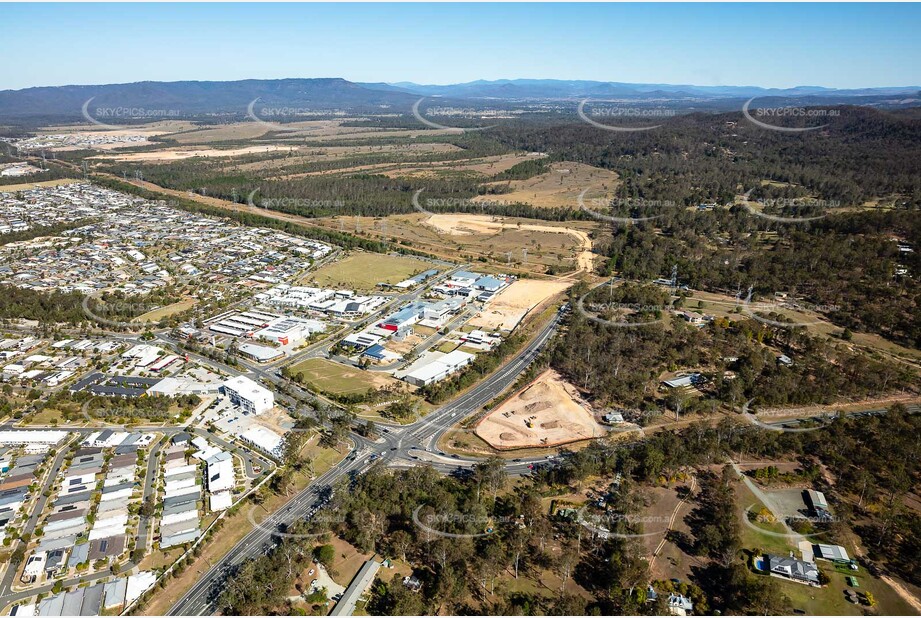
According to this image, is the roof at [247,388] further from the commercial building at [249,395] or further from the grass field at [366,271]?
the grass field at [366,271]

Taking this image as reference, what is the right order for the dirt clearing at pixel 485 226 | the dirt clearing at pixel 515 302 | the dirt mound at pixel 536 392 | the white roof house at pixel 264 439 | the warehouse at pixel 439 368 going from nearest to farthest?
the white roof house at pixel 264 439, the dirt mound at pixel 536 392, the warehouse at pixel 439 368, the dirt clearing at pixel 515 302, the dirt clearing at pixel 485 226

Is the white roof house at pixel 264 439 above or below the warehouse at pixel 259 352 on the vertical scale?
below

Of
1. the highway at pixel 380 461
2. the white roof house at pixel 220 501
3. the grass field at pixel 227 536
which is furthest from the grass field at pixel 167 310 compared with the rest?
A: the highway at pixel 380 461

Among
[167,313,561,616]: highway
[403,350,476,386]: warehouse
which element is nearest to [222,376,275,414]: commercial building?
[167,313,561,616]: highway

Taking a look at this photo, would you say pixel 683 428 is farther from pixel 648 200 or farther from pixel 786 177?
pixel 786 177

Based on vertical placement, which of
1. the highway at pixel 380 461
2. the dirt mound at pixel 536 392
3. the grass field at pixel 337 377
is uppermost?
the grass field at pixel 337 377

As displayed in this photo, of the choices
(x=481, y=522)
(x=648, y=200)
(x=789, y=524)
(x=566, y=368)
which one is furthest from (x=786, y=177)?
(x=481, y=522)
